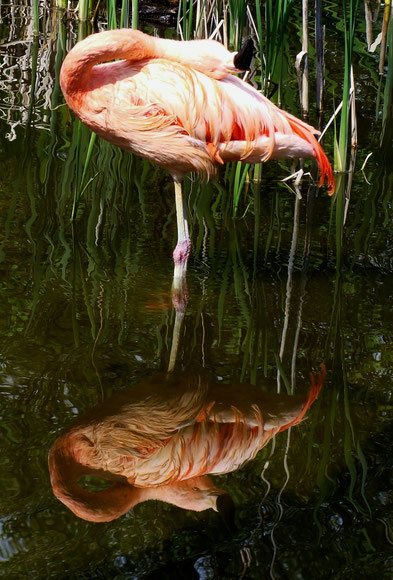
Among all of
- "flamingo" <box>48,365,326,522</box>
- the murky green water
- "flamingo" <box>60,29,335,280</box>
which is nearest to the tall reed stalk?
the murky green water

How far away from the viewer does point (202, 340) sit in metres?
4.37

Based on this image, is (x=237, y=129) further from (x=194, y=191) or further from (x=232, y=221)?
(x=194, y=191)

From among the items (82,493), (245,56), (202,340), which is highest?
(245,56)

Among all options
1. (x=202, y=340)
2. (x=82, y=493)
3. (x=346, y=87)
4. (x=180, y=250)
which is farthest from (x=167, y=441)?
(x=346, y=87)

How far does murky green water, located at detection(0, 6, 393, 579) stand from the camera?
9.46 feet

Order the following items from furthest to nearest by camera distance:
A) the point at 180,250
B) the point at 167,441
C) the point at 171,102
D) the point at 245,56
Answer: the point at 180,250 → the point at 171,102 → the point at 245,56 → the point at 167,441

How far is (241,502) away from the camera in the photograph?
3.13 meters

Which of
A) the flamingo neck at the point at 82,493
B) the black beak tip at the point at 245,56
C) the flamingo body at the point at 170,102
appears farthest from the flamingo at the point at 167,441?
the black beak tip at the point at 245,56

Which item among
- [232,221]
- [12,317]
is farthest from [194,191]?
[12,317]

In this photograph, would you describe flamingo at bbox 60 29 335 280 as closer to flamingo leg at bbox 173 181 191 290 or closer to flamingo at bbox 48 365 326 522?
flamingo leg at bbox 173 181 191 290

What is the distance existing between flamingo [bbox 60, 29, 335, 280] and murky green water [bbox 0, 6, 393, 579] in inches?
31.5

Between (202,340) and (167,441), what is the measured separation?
962 mm

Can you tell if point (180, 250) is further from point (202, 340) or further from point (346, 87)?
point (346, 87)

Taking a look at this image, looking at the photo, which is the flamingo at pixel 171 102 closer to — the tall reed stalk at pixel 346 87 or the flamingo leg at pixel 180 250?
the flamingo leg at pixel 180 250
